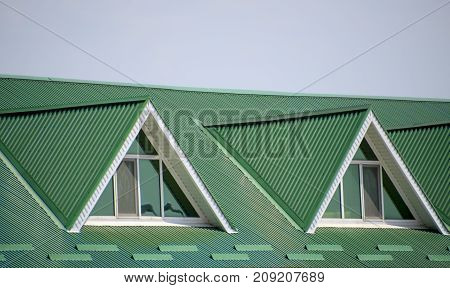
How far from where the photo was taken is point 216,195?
90.2ft

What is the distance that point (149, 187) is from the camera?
86.2 ft

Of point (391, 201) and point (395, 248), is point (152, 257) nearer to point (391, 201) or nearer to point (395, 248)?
point (395, 248)

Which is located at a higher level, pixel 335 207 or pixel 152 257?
pixel 335 207

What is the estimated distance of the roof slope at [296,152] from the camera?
2788cm

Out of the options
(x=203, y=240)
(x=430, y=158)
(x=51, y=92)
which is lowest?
(x=203, y=240)

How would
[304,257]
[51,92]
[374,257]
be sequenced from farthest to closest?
[51,92] → [374,257] → [304,257]

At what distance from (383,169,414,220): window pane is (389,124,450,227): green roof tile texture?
1.05m

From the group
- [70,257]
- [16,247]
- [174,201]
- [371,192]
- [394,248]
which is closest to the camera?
[16,247]

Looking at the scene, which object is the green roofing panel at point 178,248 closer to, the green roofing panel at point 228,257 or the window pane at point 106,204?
the green roofing panel at point 228,257

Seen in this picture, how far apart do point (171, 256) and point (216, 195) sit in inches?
132

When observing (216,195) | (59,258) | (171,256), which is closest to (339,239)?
(216,195)

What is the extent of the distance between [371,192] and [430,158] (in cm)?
278

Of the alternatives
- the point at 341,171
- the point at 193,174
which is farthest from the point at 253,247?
Result: the point at 341,171
